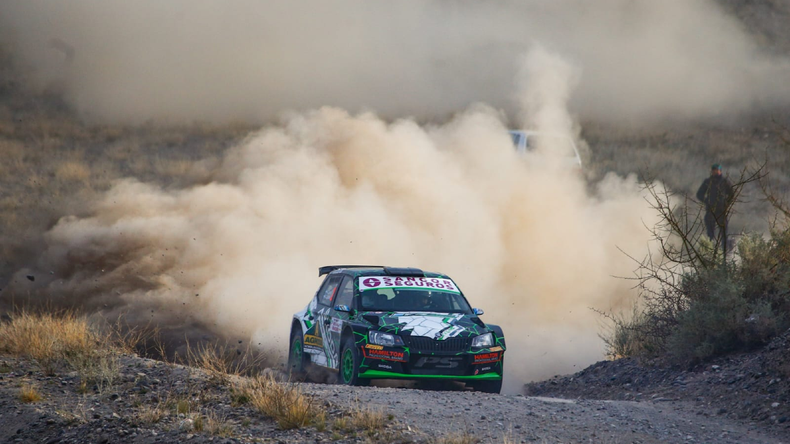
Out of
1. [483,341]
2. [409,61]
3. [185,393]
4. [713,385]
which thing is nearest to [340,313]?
[483,341]

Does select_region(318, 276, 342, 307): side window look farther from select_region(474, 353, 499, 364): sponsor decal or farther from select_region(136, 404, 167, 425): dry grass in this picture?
select_region(136, 404, 167, 425): dry grass

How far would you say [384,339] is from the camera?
927 cm

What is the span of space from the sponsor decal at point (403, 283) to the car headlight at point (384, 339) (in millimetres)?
A: 1200

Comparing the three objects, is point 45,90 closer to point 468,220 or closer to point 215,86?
point 215,86

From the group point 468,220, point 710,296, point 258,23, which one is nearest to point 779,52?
point 258,23

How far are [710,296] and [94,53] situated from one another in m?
25.8

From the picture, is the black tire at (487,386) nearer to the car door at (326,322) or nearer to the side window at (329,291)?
the car door at (326,322)

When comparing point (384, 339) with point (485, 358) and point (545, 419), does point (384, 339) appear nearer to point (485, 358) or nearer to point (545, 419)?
point (485, 358)

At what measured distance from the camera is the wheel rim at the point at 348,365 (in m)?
9.49

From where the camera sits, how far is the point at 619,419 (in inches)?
297

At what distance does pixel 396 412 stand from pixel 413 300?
319cm

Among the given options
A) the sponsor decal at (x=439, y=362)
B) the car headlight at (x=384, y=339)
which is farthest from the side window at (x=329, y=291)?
the sponsor decal at (x=439, y=362)

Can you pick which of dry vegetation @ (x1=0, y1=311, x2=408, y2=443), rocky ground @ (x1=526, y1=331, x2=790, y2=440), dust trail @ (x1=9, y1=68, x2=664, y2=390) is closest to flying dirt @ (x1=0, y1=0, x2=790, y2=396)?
dust trail @ (x1=9, y1=68, x2=664, y2=390)

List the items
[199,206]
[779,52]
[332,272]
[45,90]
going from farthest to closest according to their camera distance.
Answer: [779,52] < [45,90] < [199,206] < [332,272]
